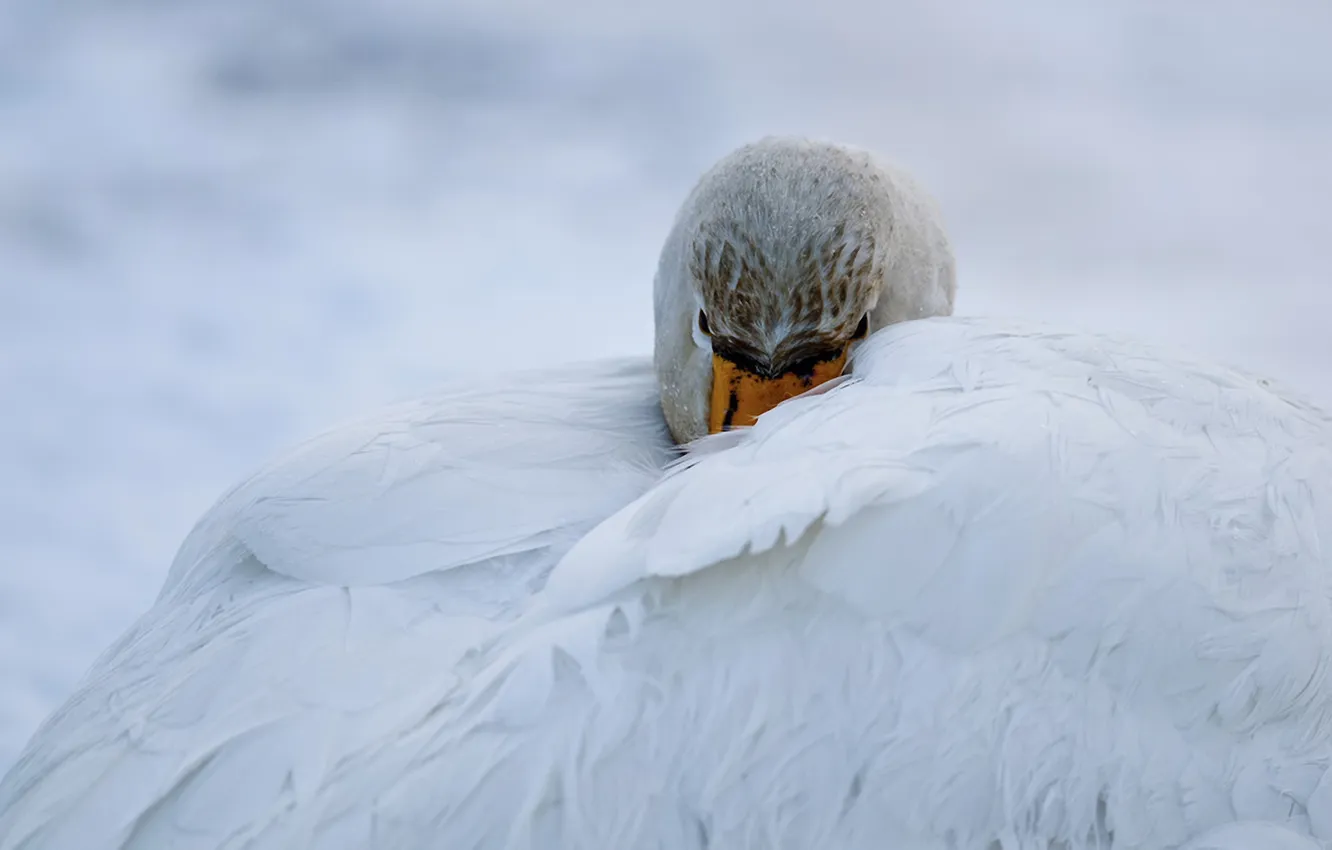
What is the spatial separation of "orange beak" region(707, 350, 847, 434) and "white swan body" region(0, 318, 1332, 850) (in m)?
0.61

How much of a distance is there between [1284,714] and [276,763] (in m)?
0.80

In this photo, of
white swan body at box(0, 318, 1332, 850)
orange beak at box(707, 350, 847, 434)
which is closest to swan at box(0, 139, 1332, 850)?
white swan body at box(0, 318, 1332, 850)

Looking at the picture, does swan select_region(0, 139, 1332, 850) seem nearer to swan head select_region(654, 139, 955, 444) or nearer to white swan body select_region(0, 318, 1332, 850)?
white swan body select_region(0, 318, 1332, 850)

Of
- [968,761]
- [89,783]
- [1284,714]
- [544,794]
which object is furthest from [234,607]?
[1284,714]

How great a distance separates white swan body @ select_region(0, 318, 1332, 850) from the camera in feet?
3.36

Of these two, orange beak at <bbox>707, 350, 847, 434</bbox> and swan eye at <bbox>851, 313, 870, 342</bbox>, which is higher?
swan eye at <bbox>851, 313, 870, 342</bbox>

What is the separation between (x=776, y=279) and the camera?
76.5 inches

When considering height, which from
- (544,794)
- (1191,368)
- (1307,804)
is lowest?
(1307,804)

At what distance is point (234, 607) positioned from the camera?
1.33 metres

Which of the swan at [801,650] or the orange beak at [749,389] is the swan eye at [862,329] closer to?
the orange beak at [749,389]

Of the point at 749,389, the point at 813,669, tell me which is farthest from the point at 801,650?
the point at 749,389

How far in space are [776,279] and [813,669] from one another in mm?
955

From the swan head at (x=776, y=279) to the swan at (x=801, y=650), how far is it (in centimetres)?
53

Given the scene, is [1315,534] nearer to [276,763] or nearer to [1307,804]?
[1307,804]
